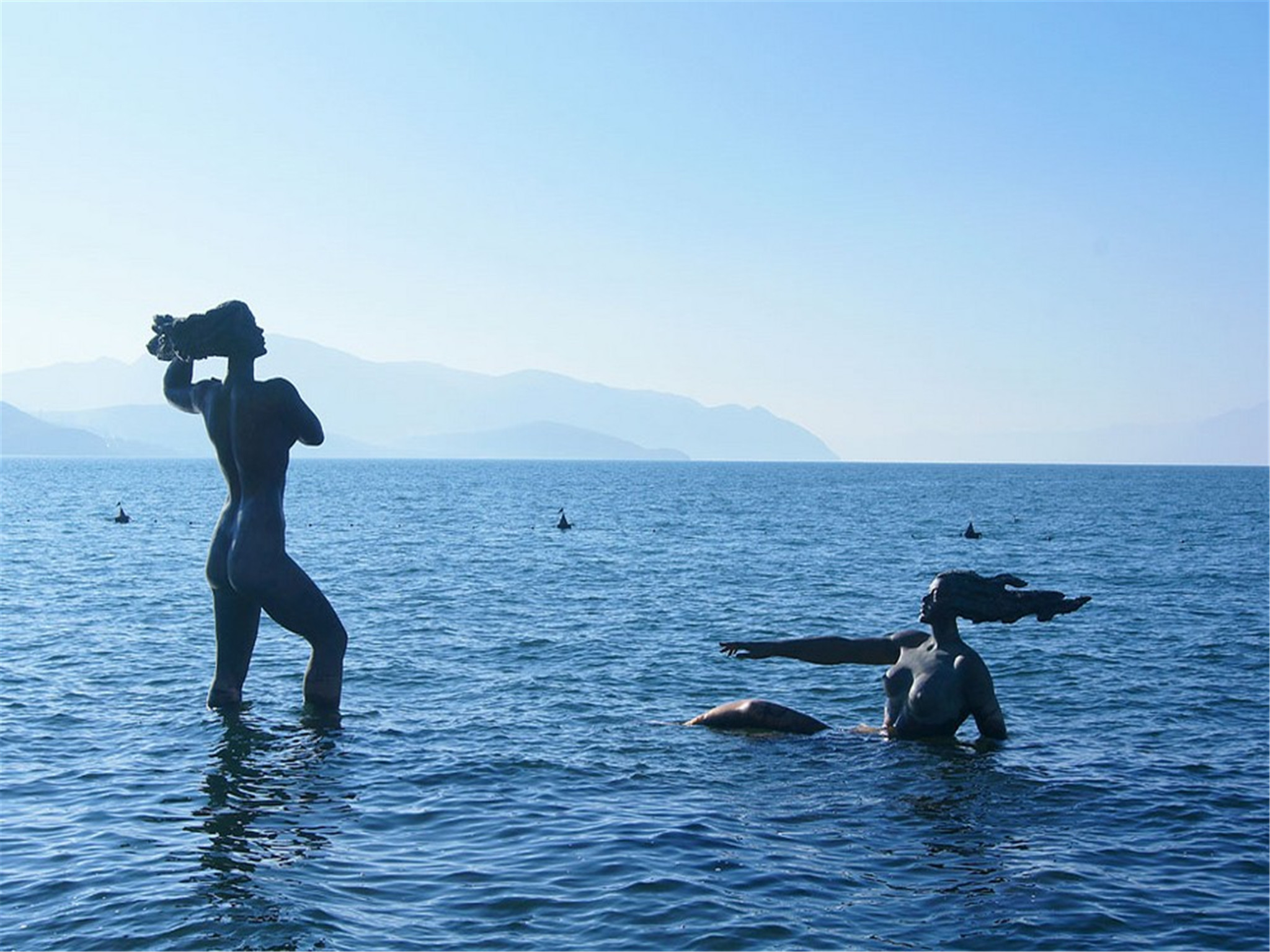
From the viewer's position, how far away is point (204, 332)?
53.5 feet

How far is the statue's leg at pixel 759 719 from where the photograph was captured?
17125mm

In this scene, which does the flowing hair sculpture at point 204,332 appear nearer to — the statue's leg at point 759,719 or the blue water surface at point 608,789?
the blue water surface at point 608,789

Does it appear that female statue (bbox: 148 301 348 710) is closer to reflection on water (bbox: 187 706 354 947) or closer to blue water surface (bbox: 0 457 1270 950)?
reflection on water (bbox: 187 706 354 947)

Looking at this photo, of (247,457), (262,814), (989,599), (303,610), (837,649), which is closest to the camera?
(262,814)

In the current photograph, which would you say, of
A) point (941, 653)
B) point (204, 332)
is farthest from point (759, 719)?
point (204, 332)

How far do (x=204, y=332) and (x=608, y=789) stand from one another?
26.0 feet

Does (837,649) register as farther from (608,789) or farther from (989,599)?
(608,789)

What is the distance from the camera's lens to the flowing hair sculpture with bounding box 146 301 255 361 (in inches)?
640

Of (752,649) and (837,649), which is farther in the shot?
(837,649)

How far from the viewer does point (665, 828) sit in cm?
1293

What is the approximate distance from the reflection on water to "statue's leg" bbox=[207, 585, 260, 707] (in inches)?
12.0

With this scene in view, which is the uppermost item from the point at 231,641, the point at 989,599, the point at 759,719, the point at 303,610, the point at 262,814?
the point at 989,599

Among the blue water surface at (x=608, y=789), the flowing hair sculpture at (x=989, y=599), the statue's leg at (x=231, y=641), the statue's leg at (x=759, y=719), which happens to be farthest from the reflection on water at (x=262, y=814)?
the flowing hair sculpture at (x=989, y=599)

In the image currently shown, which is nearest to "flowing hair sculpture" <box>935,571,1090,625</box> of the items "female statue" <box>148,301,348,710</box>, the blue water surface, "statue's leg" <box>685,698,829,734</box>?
the blue water surface
